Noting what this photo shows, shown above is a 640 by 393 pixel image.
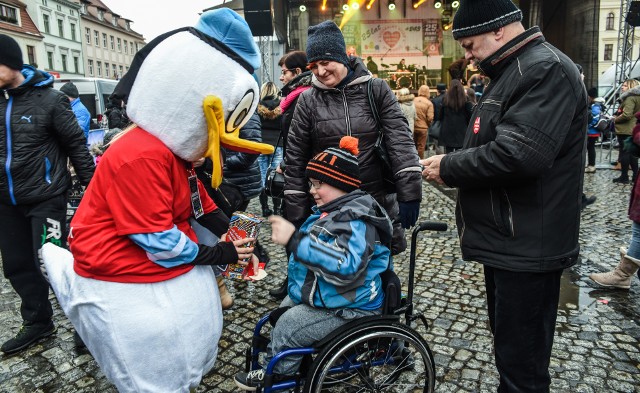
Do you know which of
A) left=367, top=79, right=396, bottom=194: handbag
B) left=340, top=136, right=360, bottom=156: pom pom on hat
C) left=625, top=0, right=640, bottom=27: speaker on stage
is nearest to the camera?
left=340, top=136, right=360, bottom=156: pom pom on hat

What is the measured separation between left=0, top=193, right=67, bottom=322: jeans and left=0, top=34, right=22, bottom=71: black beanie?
2.94ft

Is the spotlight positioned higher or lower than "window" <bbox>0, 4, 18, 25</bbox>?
lower

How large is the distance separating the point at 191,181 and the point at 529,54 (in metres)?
1.48

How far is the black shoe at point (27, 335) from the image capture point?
3.27 metres

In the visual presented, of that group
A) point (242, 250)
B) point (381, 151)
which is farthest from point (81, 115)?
point (242, 250)

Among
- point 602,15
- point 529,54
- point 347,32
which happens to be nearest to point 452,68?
point 529,54

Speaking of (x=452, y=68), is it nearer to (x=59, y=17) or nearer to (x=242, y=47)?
(x=242, y=47)

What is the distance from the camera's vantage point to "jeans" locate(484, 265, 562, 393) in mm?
1990

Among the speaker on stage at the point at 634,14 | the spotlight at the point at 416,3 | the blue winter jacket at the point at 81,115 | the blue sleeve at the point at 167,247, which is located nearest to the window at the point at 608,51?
the spotlight at the point at 416,3

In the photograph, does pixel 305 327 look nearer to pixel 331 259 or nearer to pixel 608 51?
pixel 331 259

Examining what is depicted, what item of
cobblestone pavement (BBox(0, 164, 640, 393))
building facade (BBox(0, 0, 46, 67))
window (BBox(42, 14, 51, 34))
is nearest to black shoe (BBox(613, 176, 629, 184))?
cobblestone pavement (BBox(0, 164, 640, 393))

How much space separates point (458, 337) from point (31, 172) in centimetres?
313

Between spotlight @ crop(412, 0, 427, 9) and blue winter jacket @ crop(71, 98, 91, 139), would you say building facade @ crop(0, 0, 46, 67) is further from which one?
blue winter jacket @ crop(71, 98, 91, 139)

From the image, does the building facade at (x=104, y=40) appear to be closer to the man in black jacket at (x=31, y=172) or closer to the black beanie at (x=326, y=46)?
the man in black jacket at (x=31, y=172)
